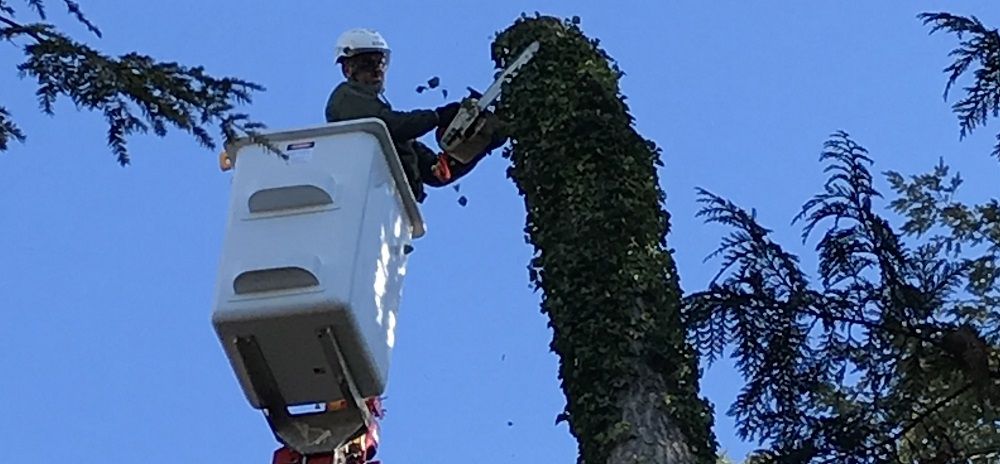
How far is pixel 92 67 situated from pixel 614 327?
172 cm

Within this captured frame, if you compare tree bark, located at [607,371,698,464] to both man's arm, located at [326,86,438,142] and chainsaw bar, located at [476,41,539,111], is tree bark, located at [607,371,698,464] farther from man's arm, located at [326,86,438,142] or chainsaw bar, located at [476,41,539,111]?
man's arm, located at [326,86,438,142]

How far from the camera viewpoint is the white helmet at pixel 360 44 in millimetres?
7062

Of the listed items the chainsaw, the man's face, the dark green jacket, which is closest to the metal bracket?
the dark green jacket

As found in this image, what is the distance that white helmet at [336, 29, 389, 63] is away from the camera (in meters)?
7.06

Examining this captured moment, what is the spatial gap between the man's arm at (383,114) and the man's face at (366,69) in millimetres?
215

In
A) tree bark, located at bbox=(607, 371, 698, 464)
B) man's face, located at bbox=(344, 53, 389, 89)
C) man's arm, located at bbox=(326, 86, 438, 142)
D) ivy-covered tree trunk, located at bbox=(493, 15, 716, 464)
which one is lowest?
tree bark, located at bbox=(607, 371, 698, 464)

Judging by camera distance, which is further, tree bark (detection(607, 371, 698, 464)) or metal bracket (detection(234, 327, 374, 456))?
metal bracket (detection(234, 327, 374, 456))

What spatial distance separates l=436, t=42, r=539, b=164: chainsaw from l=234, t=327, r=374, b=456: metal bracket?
3.76 ft

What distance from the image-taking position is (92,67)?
4.21 meters

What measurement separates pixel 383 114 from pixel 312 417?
1187 millimetres

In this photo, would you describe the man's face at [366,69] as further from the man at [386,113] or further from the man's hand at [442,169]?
the man's hand at [442,169]

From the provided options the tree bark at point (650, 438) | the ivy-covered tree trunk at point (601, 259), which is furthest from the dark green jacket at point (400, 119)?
the tree bark at point (650, 438)

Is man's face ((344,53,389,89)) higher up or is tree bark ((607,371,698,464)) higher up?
man's face ((344,53,389,89))

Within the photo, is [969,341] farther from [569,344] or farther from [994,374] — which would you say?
[569,344]
